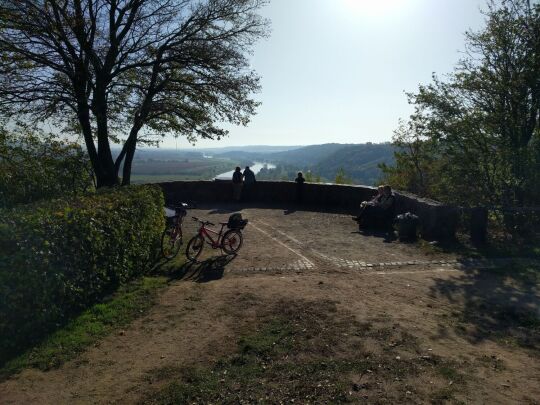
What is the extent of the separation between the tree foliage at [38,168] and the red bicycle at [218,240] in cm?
454

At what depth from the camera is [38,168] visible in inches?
517

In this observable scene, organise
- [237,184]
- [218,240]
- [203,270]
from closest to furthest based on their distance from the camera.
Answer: [203,270] → [218,240] → [237,184]

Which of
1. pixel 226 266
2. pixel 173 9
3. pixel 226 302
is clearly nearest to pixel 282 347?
pixel 226 302

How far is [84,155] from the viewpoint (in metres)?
15.5

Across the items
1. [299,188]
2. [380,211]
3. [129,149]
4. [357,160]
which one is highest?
[357,160]

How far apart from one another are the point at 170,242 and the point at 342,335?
19.1ft

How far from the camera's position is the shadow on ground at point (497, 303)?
5258mm

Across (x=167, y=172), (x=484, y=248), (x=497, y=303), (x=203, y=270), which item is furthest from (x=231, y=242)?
(x=167, y=172)

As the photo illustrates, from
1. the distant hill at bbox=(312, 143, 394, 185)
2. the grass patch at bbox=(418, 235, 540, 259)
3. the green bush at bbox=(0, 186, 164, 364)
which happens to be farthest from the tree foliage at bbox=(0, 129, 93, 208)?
the distant hill at bbox=(312, 143, 394, 185)

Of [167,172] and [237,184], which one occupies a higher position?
[167,172]

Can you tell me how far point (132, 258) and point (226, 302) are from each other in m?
2.39

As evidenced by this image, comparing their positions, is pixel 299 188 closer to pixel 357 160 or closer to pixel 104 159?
pixel 104 159

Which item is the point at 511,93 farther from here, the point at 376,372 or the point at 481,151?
the point at 376,372

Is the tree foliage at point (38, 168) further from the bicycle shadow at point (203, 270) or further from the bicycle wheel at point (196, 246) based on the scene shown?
the bicycle shadow at point (203, 270)
